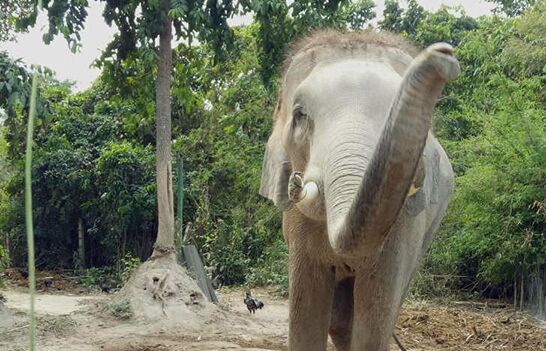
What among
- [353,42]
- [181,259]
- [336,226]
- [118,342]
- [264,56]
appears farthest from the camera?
[181,259]

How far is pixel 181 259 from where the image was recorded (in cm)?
1046

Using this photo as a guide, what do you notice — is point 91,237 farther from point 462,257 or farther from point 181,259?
point 462,257

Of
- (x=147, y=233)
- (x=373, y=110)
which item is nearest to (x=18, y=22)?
(x=373, y=110)

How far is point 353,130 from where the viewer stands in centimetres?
254

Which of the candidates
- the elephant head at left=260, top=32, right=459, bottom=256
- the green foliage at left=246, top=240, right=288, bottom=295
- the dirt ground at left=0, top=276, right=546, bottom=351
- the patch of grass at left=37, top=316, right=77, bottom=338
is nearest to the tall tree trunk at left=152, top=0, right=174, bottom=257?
the dirt ground at left=0, top=276, right=546, bottom=351

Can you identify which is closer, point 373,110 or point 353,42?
→ point 373,110

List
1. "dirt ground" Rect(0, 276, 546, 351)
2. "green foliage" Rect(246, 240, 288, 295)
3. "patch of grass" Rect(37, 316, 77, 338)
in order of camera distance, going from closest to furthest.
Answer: "dirt ground" Rect(0, 276, 546, 351)
"patch of grass" Rect(37, 316, 77, 338)
"green foliage" Rect(246, 240, 288, 295)

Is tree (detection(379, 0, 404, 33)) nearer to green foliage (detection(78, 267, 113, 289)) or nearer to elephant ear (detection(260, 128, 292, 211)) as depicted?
green foliage (detection(78, 267, 113, 289))

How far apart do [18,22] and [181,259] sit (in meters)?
3.61

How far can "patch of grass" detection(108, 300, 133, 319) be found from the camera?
8078mm

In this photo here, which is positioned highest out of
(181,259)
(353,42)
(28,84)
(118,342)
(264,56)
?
(264,56)

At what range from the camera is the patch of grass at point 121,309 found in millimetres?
8078

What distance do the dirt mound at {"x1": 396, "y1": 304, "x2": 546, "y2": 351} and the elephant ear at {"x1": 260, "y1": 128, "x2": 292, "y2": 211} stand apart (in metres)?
4.54

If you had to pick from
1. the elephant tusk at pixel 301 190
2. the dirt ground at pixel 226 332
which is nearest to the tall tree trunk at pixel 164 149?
the dirt ground at pixel 226 332
